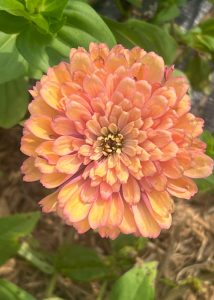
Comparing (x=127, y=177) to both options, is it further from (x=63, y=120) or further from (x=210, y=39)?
(x=210, y=39)

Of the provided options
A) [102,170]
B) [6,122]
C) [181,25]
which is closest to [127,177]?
[102,170]

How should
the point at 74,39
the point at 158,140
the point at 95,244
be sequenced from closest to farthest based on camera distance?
1. the point at 158,140
2. the point at 74,39
3. the point at 95,244

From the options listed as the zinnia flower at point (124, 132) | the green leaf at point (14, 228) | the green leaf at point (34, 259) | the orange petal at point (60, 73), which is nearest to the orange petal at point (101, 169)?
the zinnia flower at point (124, 132)

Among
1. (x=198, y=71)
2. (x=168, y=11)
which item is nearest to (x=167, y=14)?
(x=168, y=11)

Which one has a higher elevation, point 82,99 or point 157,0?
point 82,99

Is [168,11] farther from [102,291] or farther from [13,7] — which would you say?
[102,291]

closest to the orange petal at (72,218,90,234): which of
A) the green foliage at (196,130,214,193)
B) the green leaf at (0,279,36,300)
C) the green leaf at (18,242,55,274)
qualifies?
the green foliage at (196,130,214,193)

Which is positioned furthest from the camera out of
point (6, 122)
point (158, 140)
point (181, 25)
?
point (181, 25)

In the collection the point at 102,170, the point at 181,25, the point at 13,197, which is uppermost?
the point at 102,170
